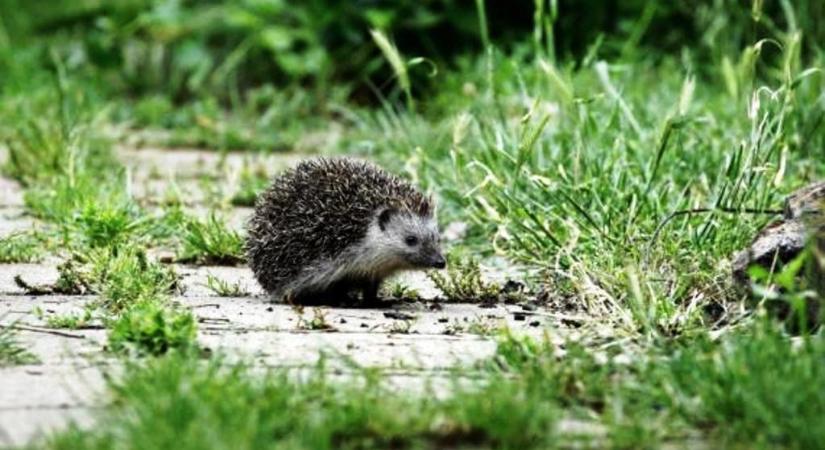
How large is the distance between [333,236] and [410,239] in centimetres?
32

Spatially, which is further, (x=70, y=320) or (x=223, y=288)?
(x=223, y=288)

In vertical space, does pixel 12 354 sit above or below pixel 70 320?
below

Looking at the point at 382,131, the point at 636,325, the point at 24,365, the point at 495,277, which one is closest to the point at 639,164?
the point at 495,277

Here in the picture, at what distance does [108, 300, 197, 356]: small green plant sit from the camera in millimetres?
4953

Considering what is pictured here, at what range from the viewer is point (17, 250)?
716 centimetres

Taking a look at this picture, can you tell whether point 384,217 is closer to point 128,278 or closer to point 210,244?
point 210,244

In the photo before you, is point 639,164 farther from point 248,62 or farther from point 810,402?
point 248,62

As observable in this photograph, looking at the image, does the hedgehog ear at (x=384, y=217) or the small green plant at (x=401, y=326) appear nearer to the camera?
the small green plant at (x=401, y=326)

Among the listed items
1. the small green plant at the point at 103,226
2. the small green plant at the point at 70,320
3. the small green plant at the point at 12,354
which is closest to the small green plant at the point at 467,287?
the small green plant at the point at 103,226

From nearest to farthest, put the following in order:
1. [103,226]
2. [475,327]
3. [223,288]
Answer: [475,327], [223,288], [103,226]

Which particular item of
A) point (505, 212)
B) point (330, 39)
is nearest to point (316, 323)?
point (505, 212)

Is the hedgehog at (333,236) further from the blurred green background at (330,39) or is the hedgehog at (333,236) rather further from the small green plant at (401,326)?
the blurred green background at (330,39)

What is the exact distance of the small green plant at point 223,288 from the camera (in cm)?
660

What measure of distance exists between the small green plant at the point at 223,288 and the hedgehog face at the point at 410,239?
649 millimetres
